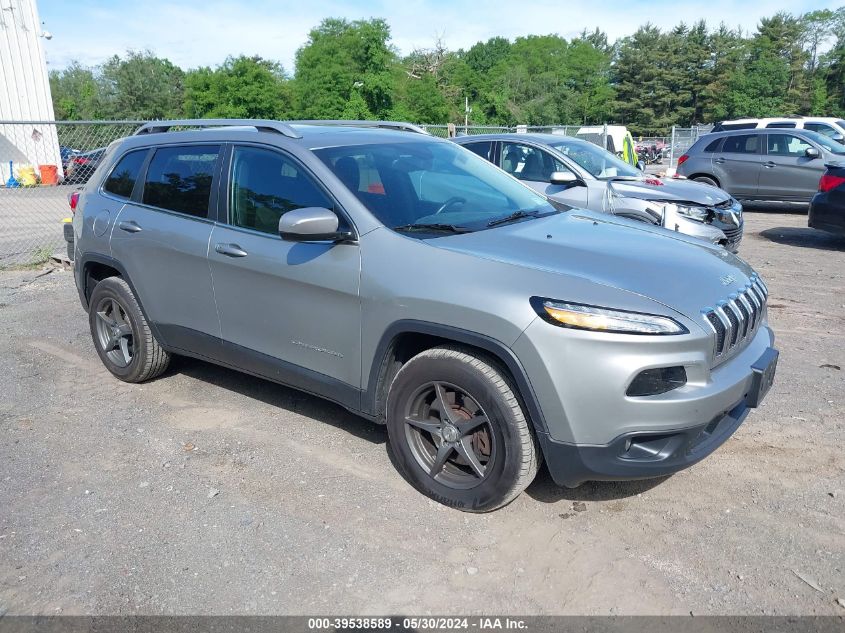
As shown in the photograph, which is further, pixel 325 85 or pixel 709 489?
pixel 325 85

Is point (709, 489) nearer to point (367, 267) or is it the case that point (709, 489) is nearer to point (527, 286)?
point (527, 286)

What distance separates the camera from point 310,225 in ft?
11.4

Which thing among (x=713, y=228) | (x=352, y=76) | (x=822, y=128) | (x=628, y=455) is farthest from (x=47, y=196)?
(x=352, y=76)

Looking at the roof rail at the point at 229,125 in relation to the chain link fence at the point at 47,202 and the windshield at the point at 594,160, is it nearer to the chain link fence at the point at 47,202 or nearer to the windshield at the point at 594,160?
the windshield at the point at 594,160

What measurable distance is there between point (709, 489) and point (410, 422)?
60.9 inches

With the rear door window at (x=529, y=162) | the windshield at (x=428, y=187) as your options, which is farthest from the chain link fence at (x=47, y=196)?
the windshield at (x=428, y=187)

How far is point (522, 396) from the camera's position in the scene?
3078 millimetres

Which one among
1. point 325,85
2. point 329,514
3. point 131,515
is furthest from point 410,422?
point 325,85

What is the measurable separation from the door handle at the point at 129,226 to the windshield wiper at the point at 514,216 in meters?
2.43

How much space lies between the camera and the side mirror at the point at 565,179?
803cm

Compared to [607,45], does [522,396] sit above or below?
below

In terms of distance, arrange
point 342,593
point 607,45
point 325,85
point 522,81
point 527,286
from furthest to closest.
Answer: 1. point 607,45
2. point 522,81
3. point 325,85
4. point 527,286
5. point 342,593

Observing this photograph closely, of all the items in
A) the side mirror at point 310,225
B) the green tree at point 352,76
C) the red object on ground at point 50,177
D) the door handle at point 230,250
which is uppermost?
the green tree at point 352,76

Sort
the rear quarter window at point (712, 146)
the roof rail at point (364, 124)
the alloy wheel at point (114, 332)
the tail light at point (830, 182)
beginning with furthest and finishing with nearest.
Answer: the rear quarter window at point (712, 146)
the tail light at point (830, 182)
the alloy wheel at point (114, 332)
the roof rail at point (364, 124)
